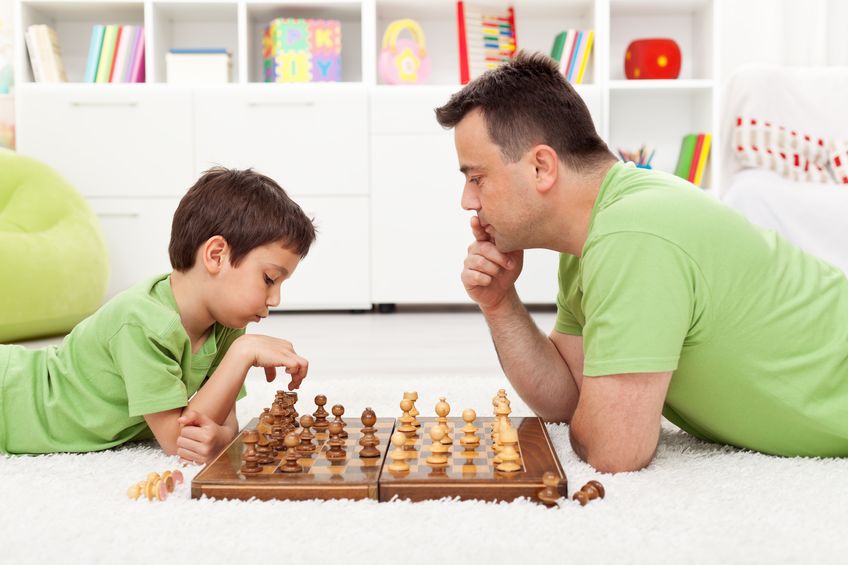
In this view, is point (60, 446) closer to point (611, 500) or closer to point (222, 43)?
point (611, 500)

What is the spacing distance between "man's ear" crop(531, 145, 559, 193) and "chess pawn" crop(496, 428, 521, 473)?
0.41 m

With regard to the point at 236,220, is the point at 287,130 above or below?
above

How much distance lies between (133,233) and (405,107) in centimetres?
135

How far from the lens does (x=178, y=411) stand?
1442mm

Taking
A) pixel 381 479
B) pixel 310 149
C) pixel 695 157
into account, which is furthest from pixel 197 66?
pixel 381 479

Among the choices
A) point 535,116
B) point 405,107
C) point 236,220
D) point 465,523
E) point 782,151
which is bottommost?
point 465,523

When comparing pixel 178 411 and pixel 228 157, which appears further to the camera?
pixel 228 157

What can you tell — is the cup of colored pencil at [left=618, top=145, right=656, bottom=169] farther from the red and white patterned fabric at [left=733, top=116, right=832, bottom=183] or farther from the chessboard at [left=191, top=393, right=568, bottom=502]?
the chessboard at [left=191, top=393, right=568, bottom=502]

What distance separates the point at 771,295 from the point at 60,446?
1197mm

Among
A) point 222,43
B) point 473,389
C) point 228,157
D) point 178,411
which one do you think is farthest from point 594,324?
point 222,43

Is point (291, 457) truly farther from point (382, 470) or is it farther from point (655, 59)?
point (655, 59)

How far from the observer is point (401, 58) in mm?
4016

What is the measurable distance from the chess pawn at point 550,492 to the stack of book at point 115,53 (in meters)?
3.42

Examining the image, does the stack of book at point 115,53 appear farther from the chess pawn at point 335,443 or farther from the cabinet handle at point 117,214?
the chess pawn at point 335,443
